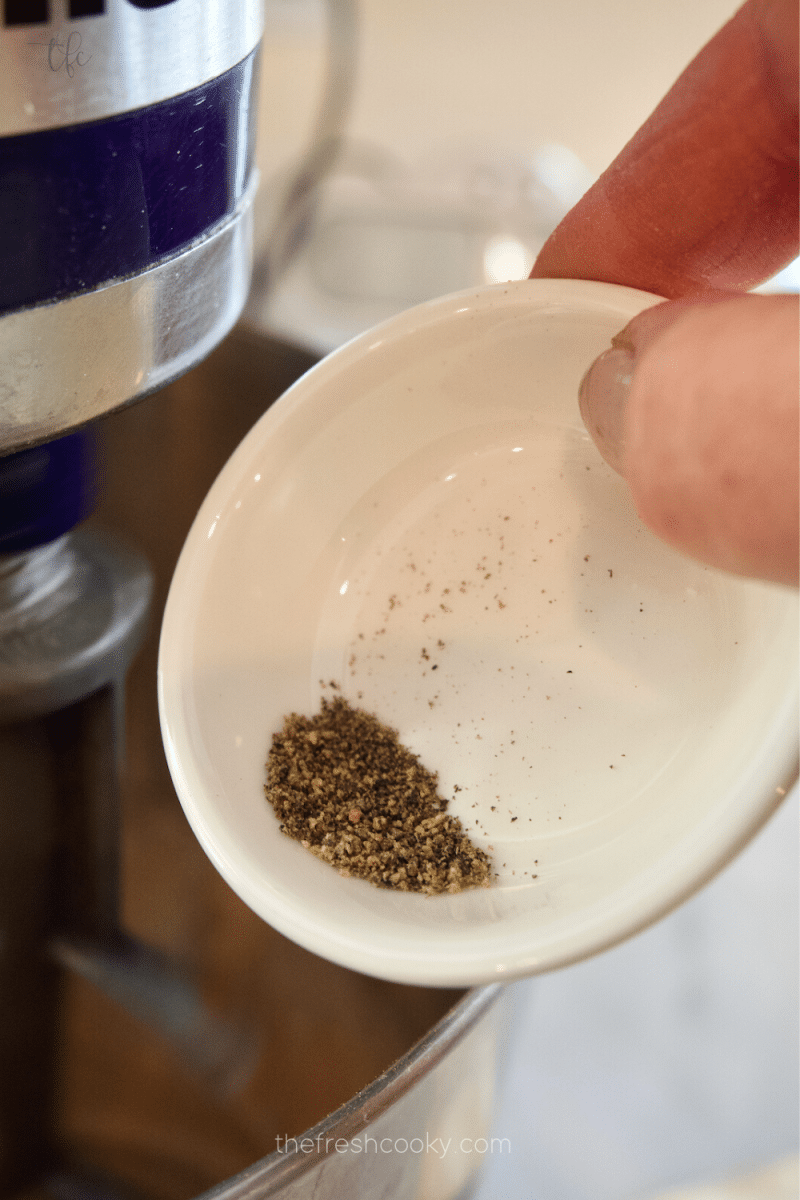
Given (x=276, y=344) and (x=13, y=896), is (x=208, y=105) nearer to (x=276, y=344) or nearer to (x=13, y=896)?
(x=276, y=344)

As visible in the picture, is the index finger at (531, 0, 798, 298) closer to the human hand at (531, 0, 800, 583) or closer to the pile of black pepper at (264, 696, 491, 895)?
the human hand at (531, 0, 800, 583)

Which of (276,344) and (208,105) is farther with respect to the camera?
(276,344)

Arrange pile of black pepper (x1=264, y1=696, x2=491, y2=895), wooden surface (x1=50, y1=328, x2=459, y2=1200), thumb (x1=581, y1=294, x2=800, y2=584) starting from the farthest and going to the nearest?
wooden surface (x1=50, y1=328, x2=459, y2=1200), pile of black pepper (x1=264, y1=696, x2=491, y2=895), thumb (x1=581, y1=294, x2=800, y2=584)

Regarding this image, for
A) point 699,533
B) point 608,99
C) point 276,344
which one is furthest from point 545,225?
point 699,533

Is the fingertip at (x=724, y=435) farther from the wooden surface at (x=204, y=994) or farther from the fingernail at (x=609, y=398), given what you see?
the wooden surface at (x=204, y=994)

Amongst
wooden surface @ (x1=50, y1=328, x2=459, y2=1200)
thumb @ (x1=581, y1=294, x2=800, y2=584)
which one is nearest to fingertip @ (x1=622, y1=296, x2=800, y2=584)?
thumb @ (x1=581, y1=294, x2=800, y2=584)

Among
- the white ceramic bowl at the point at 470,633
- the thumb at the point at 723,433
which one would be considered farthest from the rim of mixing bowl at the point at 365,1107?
the thumb at the point at 723,433

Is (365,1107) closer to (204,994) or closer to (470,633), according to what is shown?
(470,633)
